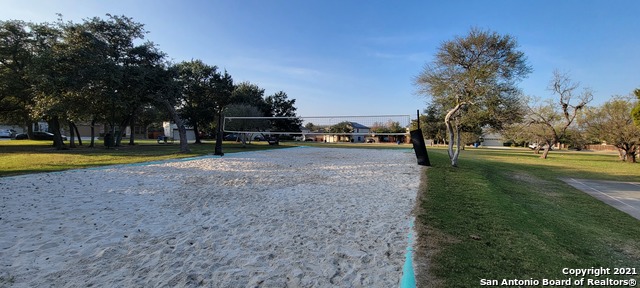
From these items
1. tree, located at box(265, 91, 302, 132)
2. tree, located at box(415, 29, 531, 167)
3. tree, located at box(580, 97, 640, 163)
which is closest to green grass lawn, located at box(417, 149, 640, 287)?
tree, located at box(415, 29, 531, 167)

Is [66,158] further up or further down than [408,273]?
further up

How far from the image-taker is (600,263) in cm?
382

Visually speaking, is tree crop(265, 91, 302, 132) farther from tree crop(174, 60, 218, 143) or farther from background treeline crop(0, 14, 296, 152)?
background treeline crop(0, 14, 296, 152)

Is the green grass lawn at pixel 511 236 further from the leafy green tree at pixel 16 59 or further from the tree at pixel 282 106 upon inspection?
the tree at pixel 282 106

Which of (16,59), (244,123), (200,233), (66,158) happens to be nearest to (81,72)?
(66,158)

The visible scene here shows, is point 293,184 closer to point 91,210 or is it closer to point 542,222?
point 91,210

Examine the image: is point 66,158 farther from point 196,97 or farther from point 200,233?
point 196,97

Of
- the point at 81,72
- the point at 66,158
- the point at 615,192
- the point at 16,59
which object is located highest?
the point at 16,59

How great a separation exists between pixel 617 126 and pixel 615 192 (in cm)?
1818

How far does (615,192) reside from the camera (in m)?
10.3

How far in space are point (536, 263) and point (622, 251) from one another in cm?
209

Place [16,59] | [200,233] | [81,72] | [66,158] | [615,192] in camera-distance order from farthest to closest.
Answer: [16,59] → [81,72] → [66,158] → [615,192] → [200,233]

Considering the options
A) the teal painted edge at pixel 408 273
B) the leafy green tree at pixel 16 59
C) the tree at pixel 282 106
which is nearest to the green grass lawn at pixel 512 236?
the teal painted edge at pixel 408 273

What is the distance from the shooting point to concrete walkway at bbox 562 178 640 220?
322 inches
